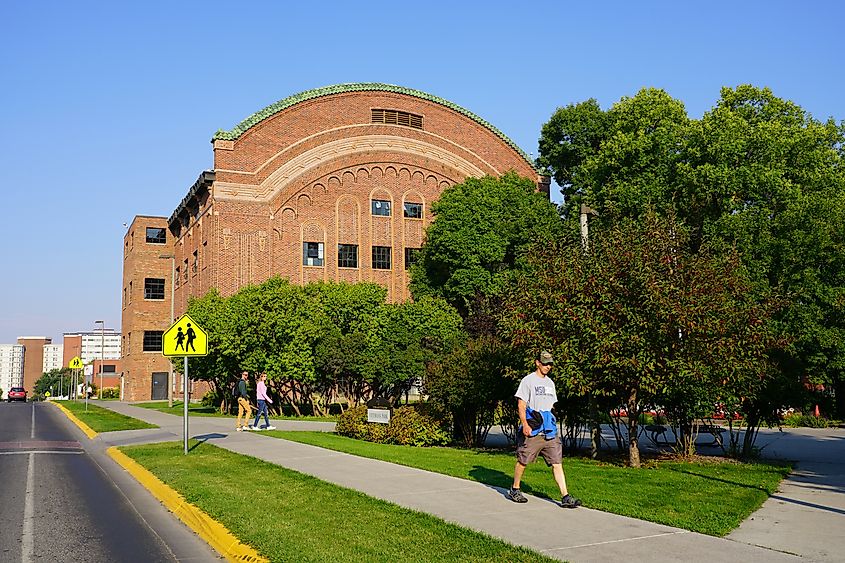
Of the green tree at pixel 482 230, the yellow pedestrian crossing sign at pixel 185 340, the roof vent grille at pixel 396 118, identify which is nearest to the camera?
the yellow pedestrian crossing sign at pixel 185 340

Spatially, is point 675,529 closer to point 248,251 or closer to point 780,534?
point 780,534

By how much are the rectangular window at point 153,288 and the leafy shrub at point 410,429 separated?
4858 cm

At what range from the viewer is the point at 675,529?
850cm

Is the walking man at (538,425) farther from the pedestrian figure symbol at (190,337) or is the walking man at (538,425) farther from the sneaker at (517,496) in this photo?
the pedestrian figure symbol at (190,337)

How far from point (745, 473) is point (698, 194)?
17.9m

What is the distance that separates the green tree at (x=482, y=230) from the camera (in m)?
43.8

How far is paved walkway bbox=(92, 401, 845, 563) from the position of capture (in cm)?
749

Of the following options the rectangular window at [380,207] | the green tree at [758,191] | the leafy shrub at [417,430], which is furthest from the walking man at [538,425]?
the rectangular window at [380,207]

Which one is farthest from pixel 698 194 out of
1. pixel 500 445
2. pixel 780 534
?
pixel 780 534

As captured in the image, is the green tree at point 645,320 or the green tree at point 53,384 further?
the green tree at point 53,384

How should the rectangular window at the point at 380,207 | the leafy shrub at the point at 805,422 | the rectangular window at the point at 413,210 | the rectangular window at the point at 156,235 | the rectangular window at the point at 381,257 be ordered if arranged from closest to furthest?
1. the leafy shrub at the point at 805,422
2. the rectangular window at the point at 381,257
3. the rectangular window at the point at 380,207
4. the rectangular window at the point at 413,210
5. the rectangular window at the point at 156,235

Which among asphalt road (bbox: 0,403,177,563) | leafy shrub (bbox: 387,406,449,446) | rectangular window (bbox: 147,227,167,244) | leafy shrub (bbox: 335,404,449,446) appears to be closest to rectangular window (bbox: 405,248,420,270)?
rectangular window (bbox: 147,227,167,244)

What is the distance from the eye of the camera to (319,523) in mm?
8922

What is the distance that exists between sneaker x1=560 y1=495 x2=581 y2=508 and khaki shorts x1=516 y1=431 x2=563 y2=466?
49 cm
